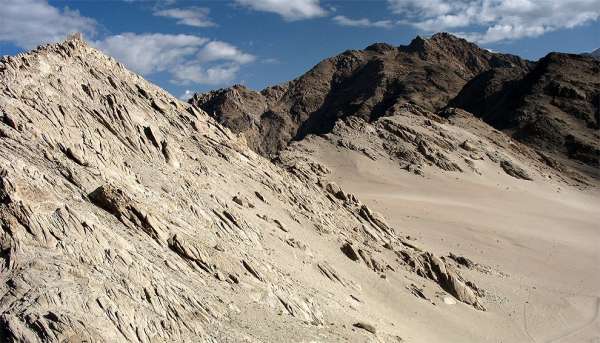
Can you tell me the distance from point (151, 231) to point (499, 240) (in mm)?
26207

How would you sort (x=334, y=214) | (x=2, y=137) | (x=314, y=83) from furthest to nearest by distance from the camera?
1. (x=314, y=83)
2. (x=334, y=214)
3. (x=2, y=137)

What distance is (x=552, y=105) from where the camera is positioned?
77250 millimetres

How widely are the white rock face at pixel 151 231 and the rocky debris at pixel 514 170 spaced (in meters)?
29.1

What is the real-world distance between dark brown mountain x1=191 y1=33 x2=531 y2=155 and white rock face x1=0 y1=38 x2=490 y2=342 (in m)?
72.0

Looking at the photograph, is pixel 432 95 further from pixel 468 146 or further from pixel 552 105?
pixel 468 146

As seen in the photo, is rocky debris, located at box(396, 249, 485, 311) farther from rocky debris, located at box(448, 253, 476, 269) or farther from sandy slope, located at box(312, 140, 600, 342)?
rocky debris, located at box(448, 253, 476, 269)

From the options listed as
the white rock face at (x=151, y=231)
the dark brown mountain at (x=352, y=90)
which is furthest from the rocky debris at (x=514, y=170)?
the dark brown mountain at (x=352, y=90)

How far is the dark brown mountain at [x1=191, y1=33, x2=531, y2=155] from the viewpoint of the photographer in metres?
106

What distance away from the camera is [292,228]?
85.7ft

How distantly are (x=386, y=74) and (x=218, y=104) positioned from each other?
33372 millimetres

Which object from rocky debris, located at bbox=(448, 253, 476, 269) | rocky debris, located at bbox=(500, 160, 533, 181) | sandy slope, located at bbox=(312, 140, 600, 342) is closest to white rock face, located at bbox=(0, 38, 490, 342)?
sandy slope, located at bbox=(312, 140, 600, 342)

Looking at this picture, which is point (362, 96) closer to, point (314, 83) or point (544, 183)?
point (314, 83)

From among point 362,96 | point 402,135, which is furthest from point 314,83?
point 402,135

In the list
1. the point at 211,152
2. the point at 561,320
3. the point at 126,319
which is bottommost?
the point at 561,320
